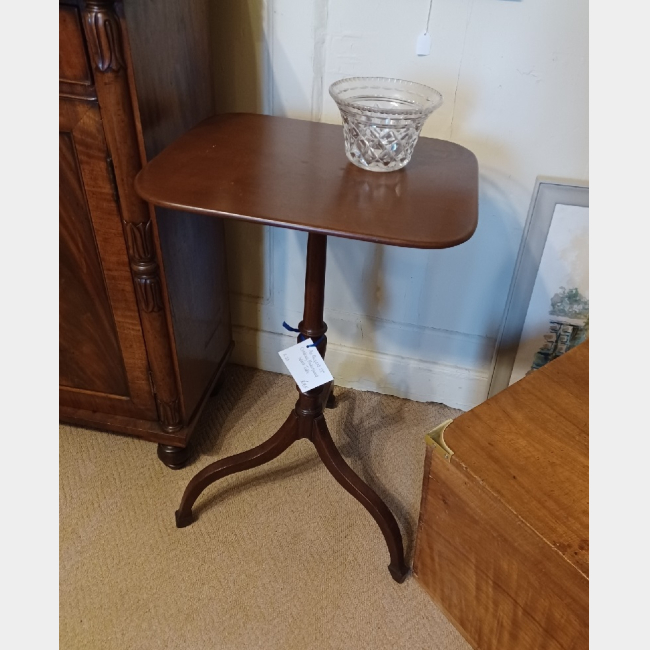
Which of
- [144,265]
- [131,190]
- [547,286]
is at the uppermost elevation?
[131,190]

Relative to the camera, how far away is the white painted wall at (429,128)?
1069mm

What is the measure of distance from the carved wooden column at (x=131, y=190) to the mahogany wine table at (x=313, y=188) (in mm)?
86

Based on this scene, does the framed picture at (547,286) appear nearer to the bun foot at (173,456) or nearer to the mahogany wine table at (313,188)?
the mahogany wine table at (313,188)

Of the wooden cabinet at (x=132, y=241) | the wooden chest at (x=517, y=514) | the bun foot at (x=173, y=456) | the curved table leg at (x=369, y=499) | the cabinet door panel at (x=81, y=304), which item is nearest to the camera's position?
the wooden chest at (x=517, y=514)

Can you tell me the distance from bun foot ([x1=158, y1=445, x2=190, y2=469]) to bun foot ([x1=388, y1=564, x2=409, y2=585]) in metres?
0.53

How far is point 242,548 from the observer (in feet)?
3.94

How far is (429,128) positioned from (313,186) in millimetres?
461

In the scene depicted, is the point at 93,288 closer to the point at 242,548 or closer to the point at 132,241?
the point at 132,241

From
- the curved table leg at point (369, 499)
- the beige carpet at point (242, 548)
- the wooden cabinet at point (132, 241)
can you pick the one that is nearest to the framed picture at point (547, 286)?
the beige carpet at point (242, 548)

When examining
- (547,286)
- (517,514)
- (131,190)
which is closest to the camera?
(517,514)

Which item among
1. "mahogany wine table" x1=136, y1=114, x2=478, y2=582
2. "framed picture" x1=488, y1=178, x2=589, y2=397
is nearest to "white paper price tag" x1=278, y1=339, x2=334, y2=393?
"mahogany wine table" x1=136, y1=114, x2=478, y2=582

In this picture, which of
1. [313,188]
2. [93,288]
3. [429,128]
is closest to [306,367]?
[313,188]

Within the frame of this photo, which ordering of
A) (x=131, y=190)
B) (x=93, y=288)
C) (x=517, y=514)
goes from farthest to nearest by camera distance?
1. (x=93, y=288)
2. (x=131, y=190)
3. (x=517, y=514)

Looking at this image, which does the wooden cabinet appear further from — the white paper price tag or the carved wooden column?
the white paper price tag
